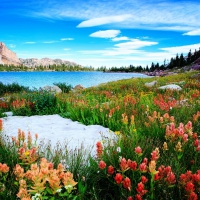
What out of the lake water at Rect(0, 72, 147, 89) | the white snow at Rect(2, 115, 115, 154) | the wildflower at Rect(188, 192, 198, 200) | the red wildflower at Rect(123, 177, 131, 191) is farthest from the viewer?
the lake water at Rect(0, 72, 147, 89)

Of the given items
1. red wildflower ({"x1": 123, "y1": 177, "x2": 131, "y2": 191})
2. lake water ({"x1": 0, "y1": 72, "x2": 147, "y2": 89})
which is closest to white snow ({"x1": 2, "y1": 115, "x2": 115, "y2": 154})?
red wildflower ({"x1": 123, "y1": 177, "x2": 131, "y2": 191})

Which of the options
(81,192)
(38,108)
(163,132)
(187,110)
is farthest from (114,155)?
(38,108)

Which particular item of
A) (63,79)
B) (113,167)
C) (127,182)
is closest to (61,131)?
(113,167)

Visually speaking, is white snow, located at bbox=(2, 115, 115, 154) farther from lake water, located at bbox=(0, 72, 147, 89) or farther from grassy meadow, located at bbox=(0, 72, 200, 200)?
lake water, located at bbox=(0, 72, 147, 89)

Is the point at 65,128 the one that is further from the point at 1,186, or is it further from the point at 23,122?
A: the point at 1,186

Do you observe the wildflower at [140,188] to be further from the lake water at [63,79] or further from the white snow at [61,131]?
the lake water at [63,79]

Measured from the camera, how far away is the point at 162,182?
2492mm

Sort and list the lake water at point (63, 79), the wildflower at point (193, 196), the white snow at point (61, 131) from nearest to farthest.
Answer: the wildflower at point (193, 196) < the white snow at point (61, 131) < the lake water at point (63, 79)

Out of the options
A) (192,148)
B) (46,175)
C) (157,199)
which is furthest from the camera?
(192,148)

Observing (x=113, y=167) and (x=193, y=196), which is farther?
(x=113, y=167)

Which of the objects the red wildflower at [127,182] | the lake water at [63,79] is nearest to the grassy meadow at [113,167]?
the red wildflower at [127,182]

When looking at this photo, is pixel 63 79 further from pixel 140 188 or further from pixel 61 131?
pixel 140 188

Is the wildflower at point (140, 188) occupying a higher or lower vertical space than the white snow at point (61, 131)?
higher

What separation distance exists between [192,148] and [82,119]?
3937mm
